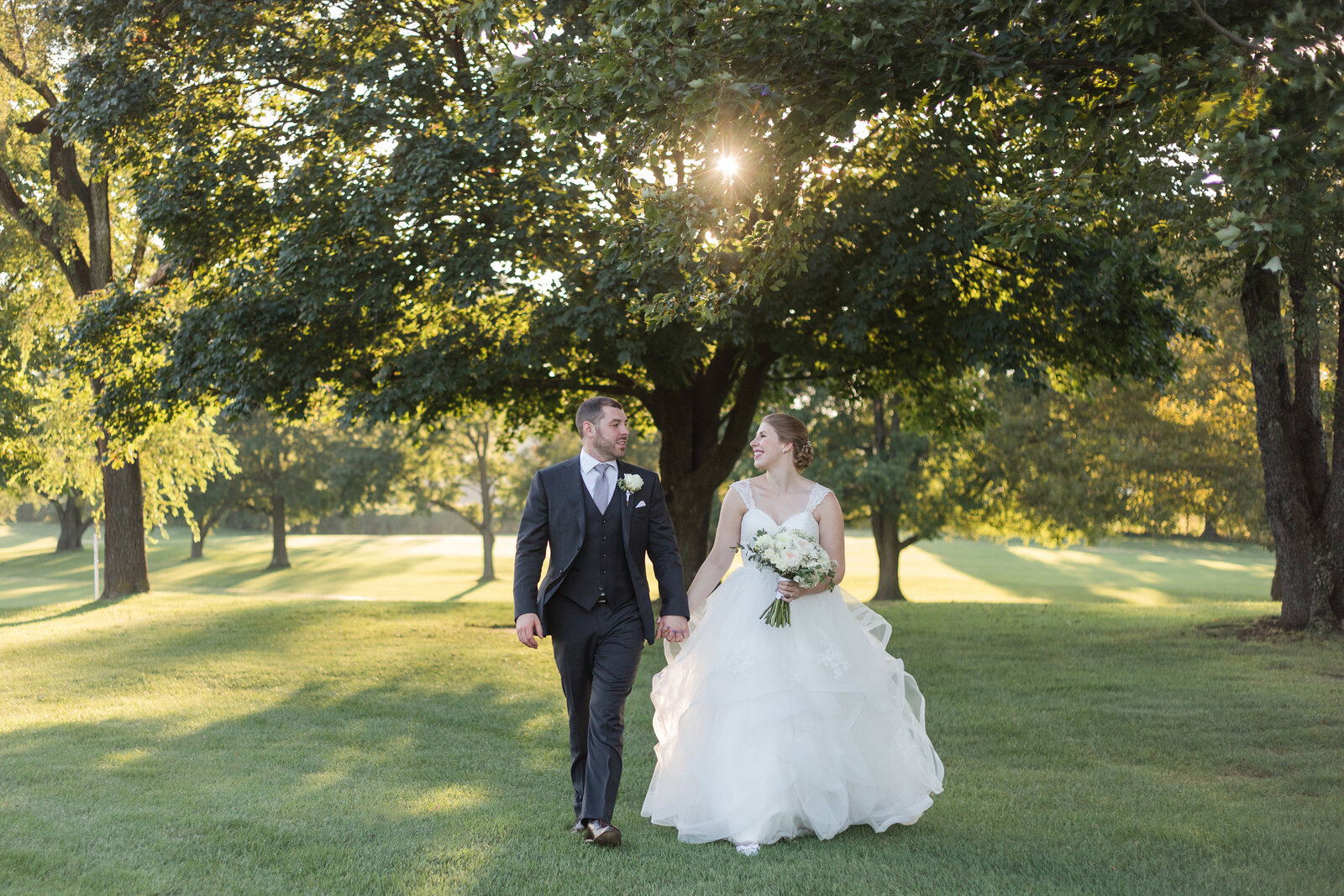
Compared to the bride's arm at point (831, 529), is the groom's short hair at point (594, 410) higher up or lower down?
higher up

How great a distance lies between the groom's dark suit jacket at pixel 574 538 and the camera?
5.86 meters

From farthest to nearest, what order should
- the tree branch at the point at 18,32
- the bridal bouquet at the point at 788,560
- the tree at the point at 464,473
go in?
the tree at the point at 464,473
the tree branch at the point at 18,32
the bridal bouquet at the point at 788,560

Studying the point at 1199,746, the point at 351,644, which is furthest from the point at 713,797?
the point at 351,644

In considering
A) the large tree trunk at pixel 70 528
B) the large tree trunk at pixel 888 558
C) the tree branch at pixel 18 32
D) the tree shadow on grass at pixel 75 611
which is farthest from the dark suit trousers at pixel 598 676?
the large tree trunk at pixel 70 528

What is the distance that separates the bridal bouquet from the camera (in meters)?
6.02

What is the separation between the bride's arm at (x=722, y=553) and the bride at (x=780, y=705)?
11 millimetres

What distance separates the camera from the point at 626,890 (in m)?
4.95

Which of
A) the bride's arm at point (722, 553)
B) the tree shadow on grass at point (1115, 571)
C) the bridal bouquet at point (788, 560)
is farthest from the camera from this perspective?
the tree shadow on grass at point (1115, 571)

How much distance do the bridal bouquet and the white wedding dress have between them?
4.7 inches

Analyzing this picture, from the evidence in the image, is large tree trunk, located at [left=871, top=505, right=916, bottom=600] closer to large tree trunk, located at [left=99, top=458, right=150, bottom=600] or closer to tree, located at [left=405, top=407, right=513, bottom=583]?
tree, located at [left=405, top=407, right=513, bottom=583]

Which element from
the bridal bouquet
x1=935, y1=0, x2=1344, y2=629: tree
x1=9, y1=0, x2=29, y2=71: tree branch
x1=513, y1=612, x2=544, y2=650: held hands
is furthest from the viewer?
x1=9, y1=0, x2=29, y2=71: tree branch

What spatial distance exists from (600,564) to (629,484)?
49cm

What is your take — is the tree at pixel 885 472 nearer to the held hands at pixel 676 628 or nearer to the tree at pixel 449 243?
the tree at pixel 449 243

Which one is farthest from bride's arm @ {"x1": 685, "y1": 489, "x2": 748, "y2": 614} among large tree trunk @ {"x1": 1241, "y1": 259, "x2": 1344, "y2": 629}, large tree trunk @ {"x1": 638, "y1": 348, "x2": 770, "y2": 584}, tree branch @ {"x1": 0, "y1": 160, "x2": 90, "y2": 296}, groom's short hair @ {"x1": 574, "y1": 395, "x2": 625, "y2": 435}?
A: tree branch @ {"x1": 0, "y1": 160, "x2": 90, "y2": 296}
